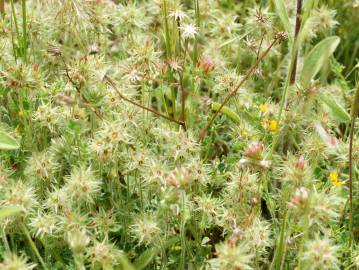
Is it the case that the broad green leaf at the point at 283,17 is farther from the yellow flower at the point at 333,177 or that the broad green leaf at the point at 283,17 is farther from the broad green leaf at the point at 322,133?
the yellow flower at the point at 333,177

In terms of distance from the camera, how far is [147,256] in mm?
1848

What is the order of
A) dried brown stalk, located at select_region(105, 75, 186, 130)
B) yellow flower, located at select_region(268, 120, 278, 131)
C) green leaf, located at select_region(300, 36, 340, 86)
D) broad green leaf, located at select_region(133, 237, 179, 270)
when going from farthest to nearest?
yellow flower, located at select_region(268, 120, 278, 131) → dried brown stalk, located at select_region(105, 75, 186, 130) → broad green leaf, located at select_region(133, 237, 179, 270) → green leaf, located at select_region(300, 36, 340, 86)

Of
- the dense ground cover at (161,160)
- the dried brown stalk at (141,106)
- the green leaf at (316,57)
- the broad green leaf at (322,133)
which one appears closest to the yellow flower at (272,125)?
the dense ground cover at (161,160)

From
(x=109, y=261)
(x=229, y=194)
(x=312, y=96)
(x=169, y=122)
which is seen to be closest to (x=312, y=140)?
(x=312, y=96)

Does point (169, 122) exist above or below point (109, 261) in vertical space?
above

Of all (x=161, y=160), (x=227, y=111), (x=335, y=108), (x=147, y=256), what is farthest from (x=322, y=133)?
(x=147, y=256)

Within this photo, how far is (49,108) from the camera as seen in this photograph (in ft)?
6.88

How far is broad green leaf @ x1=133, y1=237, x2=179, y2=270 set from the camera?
182 centimetres

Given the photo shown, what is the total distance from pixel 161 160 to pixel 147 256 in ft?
0.90

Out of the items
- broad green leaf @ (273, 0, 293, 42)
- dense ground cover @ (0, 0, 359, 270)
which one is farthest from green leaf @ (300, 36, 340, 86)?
broad green leaf @ (273, 0, 293, 42)

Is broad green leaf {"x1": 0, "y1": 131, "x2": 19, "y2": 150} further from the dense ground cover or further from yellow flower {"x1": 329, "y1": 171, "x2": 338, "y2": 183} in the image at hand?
yellow flower {"x1": 329, "y1": 171, "x2": 338, "y2": 183}

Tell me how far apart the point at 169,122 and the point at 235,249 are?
2.24 ft

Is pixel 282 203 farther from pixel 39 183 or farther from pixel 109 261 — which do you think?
pixel 39 183

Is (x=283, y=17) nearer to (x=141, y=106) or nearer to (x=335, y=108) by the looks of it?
(x=335, y=108)
